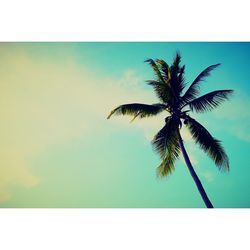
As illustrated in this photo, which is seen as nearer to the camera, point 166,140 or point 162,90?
point 166,140

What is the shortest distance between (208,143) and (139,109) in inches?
72.8

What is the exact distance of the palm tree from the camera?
658 cm

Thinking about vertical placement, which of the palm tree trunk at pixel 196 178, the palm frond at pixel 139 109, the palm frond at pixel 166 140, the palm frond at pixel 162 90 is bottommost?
the palm tree trunk at pixel 196 178

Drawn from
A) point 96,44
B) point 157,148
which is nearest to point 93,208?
point 157,148

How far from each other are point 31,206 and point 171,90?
432 centimetres

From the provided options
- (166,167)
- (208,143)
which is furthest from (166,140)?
(208,143)

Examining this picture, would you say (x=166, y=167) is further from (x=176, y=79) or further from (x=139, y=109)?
(x=176, y=79)

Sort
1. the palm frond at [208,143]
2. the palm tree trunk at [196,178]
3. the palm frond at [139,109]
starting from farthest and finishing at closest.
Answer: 1. the palm frond at [139,109]
2. the palm frond at [208,143]
3. the palm tree trunk at [196,178]

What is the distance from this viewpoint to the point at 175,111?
721 centimetres

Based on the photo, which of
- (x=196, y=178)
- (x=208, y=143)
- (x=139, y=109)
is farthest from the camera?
(x=139, y=109)

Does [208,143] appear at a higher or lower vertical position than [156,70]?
lower

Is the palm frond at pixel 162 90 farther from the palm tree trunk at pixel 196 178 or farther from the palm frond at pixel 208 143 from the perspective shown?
the palm tree trunk at pixel 196 178

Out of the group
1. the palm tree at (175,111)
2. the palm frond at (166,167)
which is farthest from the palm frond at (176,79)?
the palm frond at (166,167)

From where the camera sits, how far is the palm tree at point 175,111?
21.6 feet
